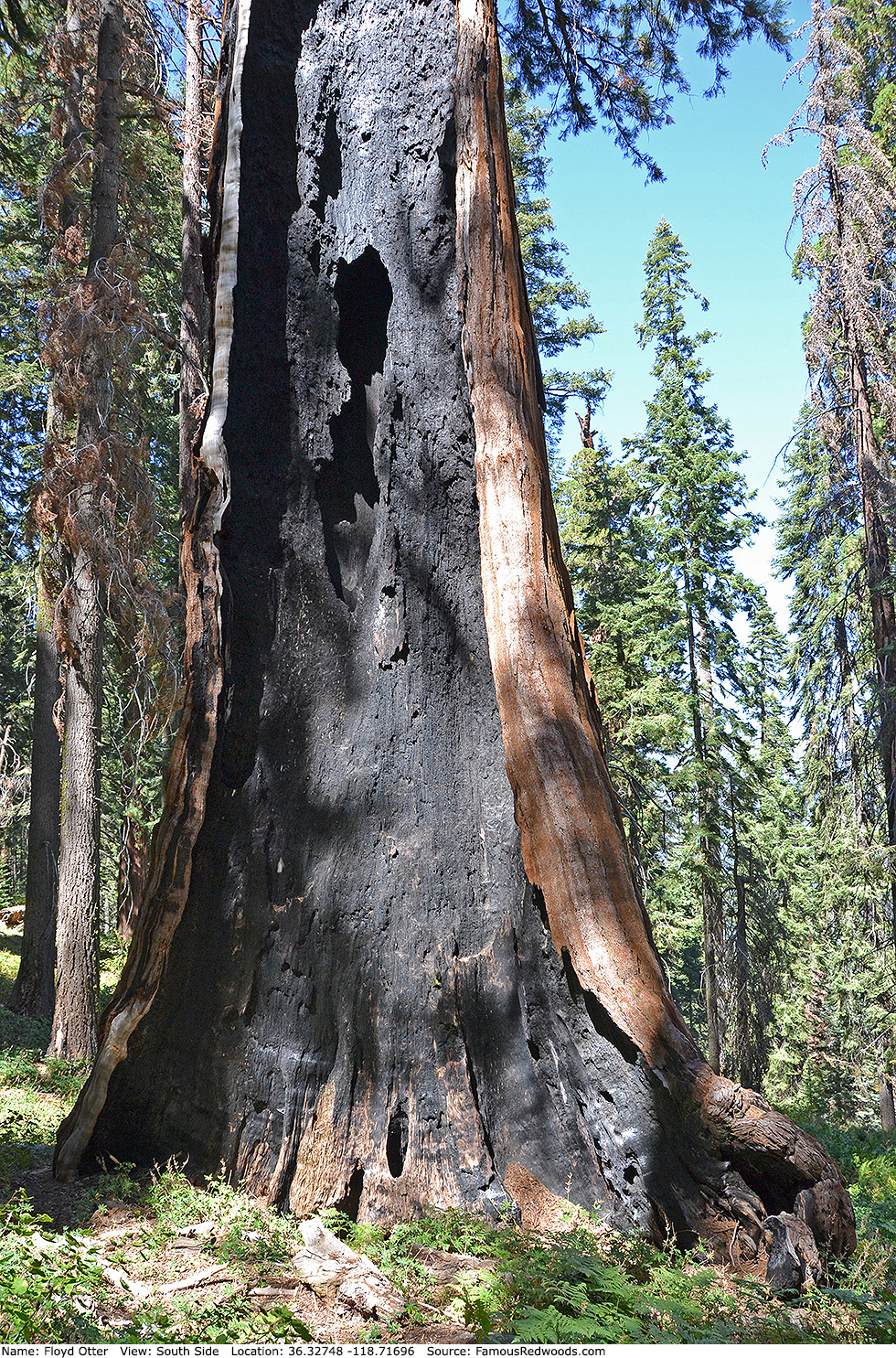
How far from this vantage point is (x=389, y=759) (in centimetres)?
400

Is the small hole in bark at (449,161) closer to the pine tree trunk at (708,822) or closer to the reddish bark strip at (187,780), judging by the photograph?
the reddish bark strip at (187,780)

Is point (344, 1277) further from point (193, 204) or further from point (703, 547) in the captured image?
point (703, 547)

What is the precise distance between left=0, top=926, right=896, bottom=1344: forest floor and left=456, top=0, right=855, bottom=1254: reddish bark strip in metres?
0.36

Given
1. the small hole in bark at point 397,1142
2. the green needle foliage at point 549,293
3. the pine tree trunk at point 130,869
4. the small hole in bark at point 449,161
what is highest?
the green needle foliage at point 549,293

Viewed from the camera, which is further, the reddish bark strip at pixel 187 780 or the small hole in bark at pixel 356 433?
the small hole in bark at pixel 356 433

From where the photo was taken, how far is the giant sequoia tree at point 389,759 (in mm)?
3250

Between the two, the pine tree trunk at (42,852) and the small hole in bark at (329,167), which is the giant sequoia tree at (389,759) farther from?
the pine tree trunk at (42,852)

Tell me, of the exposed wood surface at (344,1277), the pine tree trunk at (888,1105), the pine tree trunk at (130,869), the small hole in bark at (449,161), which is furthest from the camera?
the pine tree trunk at (888,1105)

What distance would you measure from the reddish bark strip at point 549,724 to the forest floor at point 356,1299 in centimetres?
36

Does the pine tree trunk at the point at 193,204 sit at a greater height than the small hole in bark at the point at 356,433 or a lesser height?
greater

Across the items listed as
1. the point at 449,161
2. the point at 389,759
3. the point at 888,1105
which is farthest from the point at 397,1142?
the point at 888,1105

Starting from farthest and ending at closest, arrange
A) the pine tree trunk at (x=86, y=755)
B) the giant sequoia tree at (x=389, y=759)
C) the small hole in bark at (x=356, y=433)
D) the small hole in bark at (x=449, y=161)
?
the pine tree trunk at (x=86, y=755) < the small hole in bark at (x=449, y=161) < the small hole in bark at (x=356, y=433) < the giant sequoia tree at (x=389, y=759)

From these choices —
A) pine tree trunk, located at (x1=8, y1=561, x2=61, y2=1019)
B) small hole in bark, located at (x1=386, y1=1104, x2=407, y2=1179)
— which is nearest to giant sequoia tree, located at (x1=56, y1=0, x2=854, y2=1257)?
small hole in bark, located at (x1=386, y1=1104, x2=407, y2=1179)

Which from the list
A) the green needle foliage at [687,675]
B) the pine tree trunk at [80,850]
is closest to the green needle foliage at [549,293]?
the green needle foliage at [687,675]
